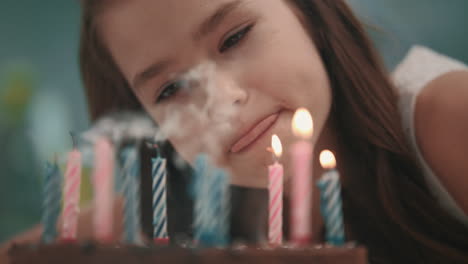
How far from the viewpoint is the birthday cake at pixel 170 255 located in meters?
0.74

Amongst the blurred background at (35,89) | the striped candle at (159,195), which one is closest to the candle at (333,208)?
the striped candle at (159,195)

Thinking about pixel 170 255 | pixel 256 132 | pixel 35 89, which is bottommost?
pixel 170 255

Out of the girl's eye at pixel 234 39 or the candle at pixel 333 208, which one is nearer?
the candle at pixel 333 208

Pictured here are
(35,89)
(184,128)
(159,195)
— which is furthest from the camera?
(35,89)

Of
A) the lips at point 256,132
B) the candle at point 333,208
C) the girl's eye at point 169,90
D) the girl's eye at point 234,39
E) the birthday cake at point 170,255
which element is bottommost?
the birthday cake at point 170,255

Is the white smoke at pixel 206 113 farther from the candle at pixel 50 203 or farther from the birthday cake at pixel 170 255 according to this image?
the birthday cake at pixel 170 255

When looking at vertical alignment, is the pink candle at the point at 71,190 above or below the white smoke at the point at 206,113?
below

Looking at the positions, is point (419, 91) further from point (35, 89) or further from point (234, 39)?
point (35, 89)

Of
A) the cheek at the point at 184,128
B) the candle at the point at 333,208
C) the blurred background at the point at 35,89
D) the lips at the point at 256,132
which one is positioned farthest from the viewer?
the blurred background at the point at 35,89

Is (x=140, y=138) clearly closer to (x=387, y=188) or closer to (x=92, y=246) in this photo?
(x=387, y=188)

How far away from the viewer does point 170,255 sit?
74cm

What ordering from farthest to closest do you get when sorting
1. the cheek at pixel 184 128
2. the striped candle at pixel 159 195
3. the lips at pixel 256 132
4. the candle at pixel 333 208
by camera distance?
the cheek at pixel 184 128, the lips at pixel 256 132, the striped candle at pixel 159 195, the candle at pixel 333 208

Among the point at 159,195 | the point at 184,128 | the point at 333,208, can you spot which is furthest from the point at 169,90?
the point at 333,208

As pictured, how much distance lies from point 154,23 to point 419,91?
886 millimetres
